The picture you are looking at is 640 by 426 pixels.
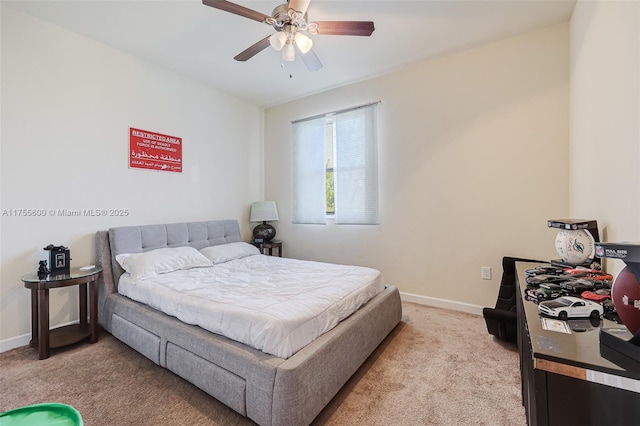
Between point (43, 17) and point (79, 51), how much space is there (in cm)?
30

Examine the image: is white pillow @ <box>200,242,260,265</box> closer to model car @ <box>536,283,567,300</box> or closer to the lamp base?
the lamp base

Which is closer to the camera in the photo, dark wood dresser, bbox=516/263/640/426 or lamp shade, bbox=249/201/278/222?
dark wood dresser, bbox=516/263/640/426

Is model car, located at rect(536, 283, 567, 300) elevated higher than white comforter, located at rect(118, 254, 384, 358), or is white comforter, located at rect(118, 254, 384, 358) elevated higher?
model car, located at rect(536, 283, 567, 300)

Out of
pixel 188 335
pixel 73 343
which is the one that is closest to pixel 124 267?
pixel 73 343

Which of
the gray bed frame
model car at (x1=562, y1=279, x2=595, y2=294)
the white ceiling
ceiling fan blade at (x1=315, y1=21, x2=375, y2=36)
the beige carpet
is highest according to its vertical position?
the white ceiling

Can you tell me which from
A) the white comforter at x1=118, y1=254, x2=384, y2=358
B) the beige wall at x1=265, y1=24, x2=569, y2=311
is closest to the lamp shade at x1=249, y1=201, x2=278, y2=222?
the beige wall at x1=265, y1=24, x2=569, y2=311

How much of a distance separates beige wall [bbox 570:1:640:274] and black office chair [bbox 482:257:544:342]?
74 cm

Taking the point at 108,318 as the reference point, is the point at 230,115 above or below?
above

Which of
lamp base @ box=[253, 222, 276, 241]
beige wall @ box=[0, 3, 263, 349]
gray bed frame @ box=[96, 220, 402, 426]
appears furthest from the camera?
lamp base @ box=[253, 222, 276, 241]

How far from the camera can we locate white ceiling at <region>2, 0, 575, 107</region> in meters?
2.21

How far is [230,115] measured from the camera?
3973 mm

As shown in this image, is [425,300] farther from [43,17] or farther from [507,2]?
[43,17]

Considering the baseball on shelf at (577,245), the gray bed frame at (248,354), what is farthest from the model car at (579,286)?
the gray bed frame at (248,354)

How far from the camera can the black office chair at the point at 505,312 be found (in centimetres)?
217
